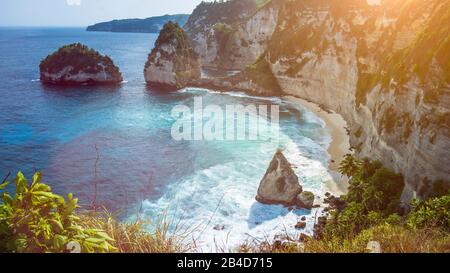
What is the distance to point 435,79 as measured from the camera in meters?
35.8

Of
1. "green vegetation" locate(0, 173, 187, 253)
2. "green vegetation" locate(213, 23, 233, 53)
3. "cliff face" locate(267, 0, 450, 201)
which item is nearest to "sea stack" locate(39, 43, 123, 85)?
"green vegetation" locate(213, 23, 233, 53)

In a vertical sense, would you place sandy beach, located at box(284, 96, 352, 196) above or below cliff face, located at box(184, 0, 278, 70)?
below

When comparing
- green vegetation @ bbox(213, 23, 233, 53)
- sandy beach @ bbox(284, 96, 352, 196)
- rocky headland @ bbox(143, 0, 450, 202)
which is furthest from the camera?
green vegetation @ bbox(213, 23, 233, 53)

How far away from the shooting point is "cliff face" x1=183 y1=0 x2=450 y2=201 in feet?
115

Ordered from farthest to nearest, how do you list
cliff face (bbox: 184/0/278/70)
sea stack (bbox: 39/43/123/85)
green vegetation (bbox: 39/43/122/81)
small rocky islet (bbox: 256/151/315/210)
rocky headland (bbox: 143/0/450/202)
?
cliff face (bbox: 184/0/278/70), sea stack (bbox: 39/43/123/85), green vegetation (bbox: 39/43/122/81), small rocky islet (bbox: 256/151/315/210), rocky headland (bbox: 143/0/450/202)

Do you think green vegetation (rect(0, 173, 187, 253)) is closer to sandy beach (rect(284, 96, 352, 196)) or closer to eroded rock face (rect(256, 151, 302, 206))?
eroded rock face (rect(256, 151, 302, 206))

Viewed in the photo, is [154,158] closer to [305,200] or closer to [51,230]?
[305,200]

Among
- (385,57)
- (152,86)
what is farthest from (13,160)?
(152,86)

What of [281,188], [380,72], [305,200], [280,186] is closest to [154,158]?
[280,186]

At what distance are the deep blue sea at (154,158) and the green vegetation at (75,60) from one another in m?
20.8

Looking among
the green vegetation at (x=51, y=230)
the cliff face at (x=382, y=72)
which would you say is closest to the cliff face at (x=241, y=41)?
the cliff face at (x=382, y=72)

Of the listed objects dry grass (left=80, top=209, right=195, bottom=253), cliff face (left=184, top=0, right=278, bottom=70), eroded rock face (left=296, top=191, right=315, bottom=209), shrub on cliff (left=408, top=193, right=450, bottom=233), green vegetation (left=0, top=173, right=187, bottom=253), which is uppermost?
cliff face (left=184, top=0, right=278, bottom=70)

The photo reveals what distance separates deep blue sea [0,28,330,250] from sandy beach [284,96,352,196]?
135cm

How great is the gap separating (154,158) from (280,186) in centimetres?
2362
